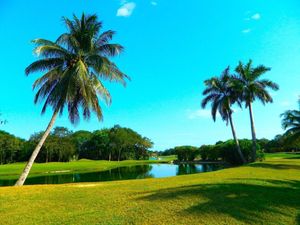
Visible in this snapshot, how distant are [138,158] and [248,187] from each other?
93.7 meters

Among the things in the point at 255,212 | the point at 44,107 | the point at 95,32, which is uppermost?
the point at 95,32

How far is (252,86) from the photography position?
32.1 meters

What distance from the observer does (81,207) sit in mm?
7984

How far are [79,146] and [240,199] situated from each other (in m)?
97.8

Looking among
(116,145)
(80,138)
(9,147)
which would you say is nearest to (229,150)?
(116,145)

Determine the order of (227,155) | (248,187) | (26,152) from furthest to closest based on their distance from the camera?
(26,152) → (227,155) → (248,187)

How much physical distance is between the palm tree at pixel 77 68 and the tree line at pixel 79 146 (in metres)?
63.3

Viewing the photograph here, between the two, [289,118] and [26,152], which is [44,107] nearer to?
[289,118]

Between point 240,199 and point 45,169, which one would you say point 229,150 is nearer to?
point 45,169

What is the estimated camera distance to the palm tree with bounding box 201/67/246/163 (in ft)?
→ 111

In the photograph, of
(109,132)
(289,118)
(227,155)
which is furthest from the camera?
(109,132)

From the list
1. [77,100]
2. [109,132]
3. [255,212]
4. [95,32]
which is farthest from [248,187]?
[109,132]

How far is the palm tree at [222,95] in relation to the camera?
111 ft

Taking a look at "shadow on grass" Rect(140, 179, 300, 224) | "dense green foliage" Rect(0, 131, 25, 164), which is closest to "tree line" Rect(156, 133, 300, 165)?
"shadow on grass" Rect(140, 179, 300, 224)
